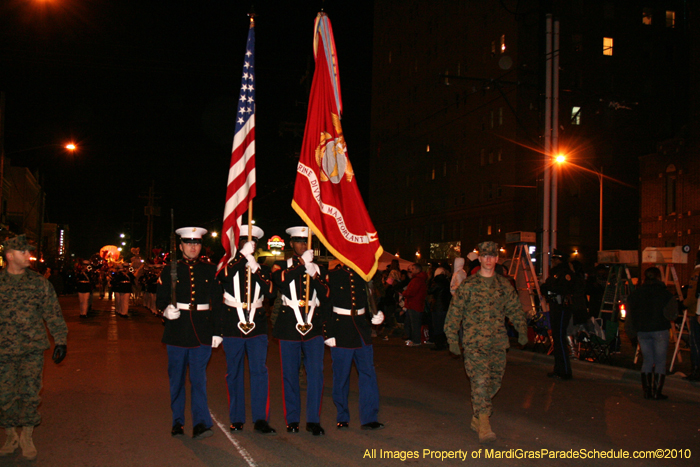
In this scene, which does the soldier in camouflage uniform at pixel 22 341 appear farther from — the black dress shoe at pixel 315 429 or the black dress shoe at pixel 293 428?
the black dress shoe at pixel 315 429

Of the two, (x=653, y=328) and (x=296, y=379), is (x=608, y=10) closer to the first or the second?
(x=653, y=328)

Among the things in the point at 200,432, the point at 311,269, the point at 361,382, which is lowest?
the point at 200,432

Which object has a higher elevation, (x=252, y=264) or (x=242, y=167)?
(x=242, y=167)

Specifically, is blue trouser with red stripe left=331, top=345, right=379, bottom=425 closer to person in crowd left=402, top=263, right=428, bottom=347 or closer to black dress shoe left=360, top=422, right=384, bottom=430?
black dress shoe left=360, top=422, right=384, bottom=430

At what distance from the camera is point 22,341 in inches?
232

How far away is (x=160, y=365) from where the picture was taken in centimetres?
1125

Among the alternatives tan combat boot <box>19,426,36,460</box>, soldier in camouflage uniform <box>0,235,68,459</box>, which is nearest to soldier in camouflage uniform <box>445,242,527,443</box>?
soldier in camouflage uniform <box>0,235,68,459</box>

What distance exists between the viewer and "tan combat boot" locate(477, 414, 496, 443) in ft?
20.9

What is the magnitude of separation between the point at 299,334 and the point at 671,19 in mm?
53307

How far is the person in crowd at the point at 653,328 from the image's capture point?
895 cm

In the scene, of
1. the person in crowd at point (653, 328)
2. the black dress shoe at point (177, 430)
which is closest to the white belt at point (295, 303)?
the black dress shoe at point (177, 430)

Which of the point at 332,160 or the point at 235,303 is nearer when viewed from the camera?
the point at 235,303

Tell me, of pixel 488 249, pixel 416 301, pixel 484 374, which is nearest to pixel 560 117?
pixel 416 301

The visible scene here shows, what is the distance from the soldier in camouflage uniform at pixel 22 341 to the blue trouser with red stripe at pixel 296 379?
2.22 m
